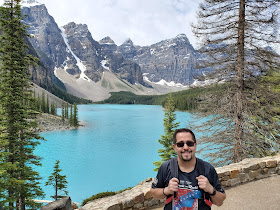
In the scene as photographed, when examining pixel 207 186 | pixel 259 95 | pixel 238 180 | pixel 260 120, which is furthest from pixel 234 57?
pixel 207 186

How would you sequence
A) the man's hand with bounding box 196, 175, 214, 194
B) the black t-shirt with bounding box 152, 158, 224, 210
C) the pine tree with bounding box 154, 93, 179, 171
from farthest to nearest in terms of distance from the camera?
the pine tree with bounding box 154, 93, 179, 171 < the black t-shirt with bounding box 152, 158, 224, 210 < the man's hand with bounding box 196, 175, 214, 194

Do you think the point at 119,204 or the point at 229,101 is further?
the point at 229,101

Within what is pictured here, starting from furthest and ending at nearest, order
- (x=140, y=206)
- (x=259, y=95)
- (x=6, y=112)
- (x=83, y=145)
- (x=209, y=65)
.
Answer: (x=83, y=145) < (x=6, y=112) < (x=209, y=65) < (x=259, y=95) < (x=140, y=206)

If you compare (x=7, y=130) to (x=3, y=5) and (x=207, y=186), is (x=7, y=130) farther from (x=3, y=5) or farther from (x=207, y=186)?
(x=207, y=186)

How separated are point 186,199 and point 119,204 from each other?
3359 millimetres

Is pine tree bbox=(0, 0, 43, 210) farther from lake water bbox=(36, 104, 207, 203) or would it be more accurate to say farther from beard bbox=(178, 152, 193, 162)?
beard bbox=(178, 152, 193, 162)

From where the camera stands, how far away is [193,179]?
7.99 ft

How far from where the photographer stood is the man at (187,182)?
239 cm

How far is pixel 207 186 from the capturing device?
2.31 metres

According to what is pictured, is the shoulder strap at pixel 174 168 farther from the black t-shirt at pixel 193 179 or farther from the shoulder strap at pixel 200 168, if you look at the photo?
the shoulder strap at pixel 200 168

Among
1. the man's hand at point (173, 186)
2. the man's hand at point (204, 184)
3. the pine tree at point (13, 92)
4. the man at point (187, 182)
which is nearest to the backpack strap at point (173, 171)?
the man at point (187, 182)

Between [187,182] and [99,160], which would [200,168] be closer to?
[187,182]

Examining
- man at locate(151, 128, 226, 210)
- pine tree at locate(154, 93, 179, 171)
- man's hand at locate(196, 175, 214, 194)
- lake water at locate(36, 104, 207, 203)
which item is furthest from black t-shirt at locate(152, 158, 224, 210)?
lake water at locate(36, 104, 207, 203)

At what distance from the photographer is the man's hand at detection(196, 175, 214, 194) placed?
229 centimetres
